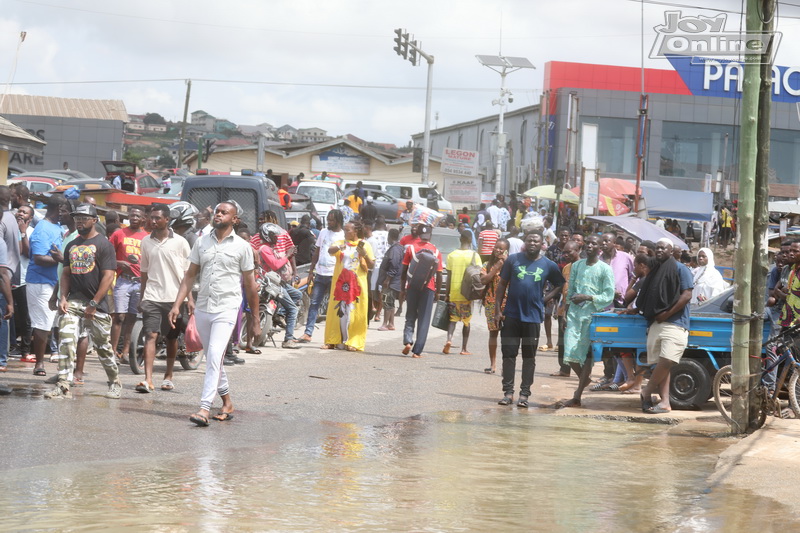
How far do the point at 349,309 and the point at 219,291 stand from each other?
6120 millimetres

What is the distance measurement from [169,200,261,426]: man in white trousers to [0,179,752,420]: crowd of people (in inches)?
0.5

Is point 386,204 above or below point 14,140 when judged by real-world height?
above

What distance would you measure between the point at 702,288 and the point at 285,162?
164ft

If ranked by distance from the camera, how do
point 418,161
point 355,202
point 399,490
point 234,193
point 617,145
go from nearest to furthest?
point 399,490, point 234,193, point 355,202, point 418,161, point 617,145

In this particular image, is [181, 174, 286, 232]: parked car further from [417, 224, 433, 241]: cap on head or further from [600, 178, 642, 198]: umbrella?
[600, 178, 642, 198]: umbrella

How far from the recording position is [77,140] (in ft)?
210

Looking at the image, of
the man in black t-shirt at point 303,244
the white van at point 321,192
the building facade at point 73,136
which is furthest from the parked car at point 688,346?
the building facade at point 73,136

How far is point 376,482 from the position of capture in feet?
24.6

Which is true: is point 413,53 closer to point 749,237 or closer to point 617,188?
point 617,188

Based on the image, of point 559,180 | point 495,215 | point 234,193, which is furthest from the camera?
point 495,215

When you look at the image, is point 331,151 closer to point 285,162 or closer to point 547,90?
point 285,162

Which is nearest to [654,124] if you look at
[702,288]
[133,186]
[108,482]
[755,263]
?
[133,186]

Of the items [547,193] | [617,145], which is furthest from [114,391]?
[617,145]

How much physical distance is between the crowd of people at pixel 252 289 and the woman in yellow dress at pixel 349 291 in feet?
0.06
